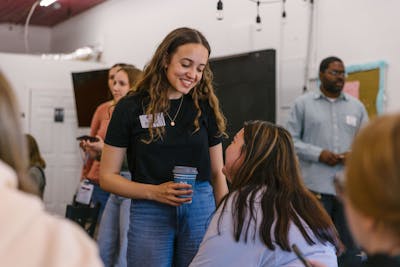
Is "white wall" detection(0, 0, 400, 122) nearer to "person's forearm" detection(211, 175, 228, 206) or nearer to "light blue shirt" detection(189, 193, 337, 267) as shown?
"person's forearm" detection(211, 175, 228, 206)

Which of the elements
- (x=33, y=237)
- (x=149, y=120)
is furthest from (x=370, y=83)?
(x=33, y=237)

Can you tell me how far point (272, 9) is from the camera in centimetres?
566

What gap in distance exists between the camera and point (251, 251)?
6.34 feet

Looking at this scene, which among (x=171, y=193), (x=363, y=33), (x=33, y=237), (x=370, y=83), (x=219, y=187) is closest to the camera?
(x=33, y=237)

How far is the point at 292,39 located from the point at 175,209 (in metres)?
3.42

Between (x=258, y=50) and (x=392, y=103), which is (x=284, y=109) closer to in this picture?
(x=258, y=50)

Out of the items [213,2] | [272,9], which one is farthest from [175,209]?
[213,2]

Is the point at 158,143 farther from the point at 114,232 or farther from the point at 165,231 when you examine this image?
the point at 114,232

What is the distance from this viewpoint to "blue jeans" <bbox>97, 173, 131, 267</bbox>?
3568mm

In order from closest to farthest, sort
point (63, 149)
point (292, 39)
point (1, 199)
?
1. point (1, 199)
2. point (292, 39)
3. point (63, 149)

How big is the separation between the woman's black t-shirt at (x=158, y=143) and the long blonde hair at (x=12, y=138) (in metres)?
1.27

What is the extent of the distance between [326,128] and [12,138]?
3.48 meters

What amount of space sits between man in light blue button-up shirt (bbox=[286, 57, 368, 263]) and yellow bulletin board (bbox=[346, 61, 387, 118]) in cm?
31

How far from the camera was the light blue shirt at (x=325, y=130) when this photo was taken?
4.27 m
